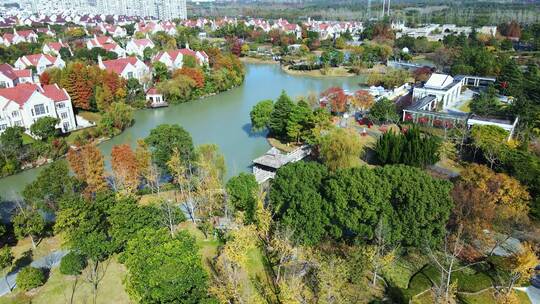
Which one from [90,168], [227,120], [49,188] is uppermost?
[90,168]

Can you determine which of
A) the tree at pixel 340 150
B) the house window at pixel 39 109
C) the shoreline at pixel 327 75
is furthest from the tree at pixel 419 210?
the shoreline at pixel 327 75

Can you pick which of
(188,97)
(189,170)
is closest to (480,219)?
(189,170)

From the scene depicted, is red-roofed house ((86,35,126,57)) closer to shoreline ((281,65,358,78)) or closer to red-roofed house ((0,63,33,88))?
red-roofed house ((0,63,33,88))

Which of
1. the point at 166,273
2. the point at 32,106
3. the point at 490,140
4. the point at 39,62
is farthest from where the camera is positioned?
the point at 39,62

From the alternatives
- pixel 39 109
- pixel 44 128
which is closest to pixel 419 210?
pixel 44 128

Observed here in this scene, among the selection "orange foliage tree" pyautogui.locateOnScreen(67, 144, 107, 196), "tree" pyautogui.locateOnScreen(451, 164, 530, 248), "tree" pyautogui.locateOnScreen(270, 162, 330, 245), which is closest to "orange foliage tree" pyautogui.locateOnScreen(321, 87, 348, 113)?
"tree" pyautogui.locateOnScreen(451, 164, 530, 248)

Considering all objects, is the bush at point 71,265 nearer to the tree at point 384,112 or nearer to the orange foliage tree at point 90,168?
the orange foliage tree at point 90,168

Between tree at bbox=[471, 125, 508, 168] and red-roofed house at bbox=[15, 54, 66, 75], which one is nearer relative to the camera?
tree at bbox=[471, 125, 508, 168]

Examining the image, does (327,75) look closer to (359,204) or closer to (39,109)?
(39,109)
